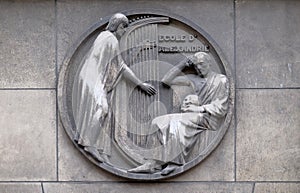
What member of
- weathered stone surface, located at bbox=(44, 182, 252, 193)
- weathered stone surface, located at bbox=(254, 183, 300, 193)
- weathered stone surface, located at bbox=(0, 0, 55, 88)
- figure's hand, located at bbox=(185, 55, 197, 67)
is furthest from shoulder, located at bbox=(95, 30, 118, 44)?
weathered stone surface, located at bbox=(254, 183, 300, 193)

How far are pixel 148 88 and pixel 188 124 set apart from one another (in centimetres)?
64

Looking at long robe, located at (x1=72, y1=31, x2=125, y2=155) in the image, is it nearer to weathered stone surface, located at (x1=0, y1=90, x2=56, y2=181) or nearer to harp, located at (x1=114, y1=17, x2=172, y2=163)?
harp, located at (x1=114, y1=17, x2=172, y2=163)

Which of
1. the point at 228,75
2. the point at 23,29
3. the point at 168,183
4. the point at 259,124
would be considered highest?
the point at 23,29

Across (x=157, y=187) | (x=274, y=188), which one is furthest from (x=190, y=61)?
(x=274, y=188)

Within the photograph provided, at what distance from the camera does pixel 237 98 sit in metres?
9.30

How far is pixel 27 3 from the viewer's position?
9.34 metres

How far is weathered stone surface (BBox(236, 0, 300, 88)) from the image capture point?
30.6ft

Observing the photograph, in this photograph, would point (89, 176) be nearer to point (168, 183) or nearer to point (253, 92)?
point (168, 183)

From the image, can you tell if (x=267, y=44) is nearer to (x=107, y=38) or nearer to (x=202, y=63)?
(x=202, y=63)

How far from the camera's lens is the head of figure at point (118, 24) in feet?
30.0

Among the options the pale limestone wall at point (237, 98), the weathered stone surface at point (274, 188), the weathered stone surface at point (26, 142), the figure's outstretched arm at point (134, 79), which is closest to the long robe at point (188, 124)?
the pale limestone wall at point (237, 98)

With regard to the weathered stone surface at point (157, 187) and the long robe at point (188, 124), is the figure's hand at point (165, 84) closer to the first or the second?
the long robe at point (188, 124)

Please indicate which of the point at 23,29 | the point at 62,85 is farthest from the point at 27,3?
the point at 62,85

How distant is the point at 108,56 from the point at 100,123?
0.80 m
